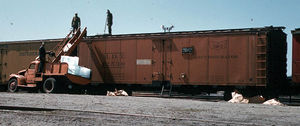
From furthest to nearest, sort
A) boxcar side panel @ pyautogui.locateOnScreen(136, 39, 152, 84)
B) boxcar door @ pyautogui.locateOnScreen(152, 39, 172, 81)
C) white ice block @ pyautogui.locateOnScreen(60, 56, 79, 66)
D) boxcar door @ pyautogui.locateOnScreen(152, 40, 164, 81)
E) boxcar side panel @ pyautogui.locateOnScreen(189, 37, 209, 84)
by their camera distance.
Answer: white ice block @ pyautogui.locateOnScreen(60, 56, 79, 66)
boxcar side panel @ pyautogui.locateOnScreen(136, 39, 152, 84)
boxcar door @ pyautogui.locateOnScreen(152, 40, 164, 81)
boxcar door @ pyautogui.locateOnScreen(152, 39, 172, 81)
boxcar side panel @ pyautogui.locateOnScreen(189, 37, 209, 84)

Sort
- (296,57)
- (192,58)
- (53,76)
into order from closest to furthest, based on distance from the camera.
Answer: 1. (296,57)
2. (192,58)
3. (53,76)

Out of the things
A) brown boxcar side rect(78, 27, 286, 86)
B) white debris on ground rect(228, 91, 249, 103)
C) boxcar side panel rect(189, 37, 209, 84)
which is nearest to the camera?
Result: white debris on ground rect(228, 91, 249, 103)

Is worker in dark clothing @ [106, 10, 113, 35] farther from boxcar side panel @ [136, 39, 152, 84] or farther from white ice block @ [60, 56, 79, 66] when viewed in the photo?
boxcar side panel @ [136, 39, 152, 84]

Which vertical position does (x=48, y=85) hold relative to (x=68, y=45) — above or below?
below

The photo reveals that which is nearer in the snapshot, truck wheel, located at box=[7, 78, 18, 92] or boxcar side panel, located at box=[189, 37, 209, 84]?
boxcar side panel, located at box=[189, 37, 209, 84]

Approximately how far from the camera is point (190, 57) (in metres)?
14.0

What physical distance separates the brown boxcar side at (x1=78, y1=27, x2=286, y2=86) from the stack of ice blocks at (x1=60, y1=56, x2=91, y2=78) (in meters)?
0.39

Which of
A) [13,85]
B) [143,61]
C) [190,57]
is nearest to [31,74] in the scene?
[13,85]

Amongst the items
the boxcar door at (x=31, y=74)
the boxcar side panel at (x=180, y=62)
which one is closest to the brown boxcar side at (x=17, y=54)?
the boxcar door at (x=31, y=74)

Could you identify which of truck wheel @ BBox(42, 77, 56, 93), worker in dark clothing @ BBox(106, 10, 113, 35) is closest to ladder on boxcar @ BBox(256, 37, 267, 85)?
truck wheel @ BBox(42, 77, 56, 93)

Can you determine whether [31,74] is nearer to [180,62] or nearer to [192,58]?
[180,62]

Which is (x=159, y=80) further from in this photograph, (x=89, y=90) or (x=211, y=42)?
(x=89, y=90)

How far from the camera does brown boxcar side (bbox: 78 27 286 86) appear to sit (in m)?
12.8

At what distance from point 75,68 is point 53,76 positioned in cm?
127
